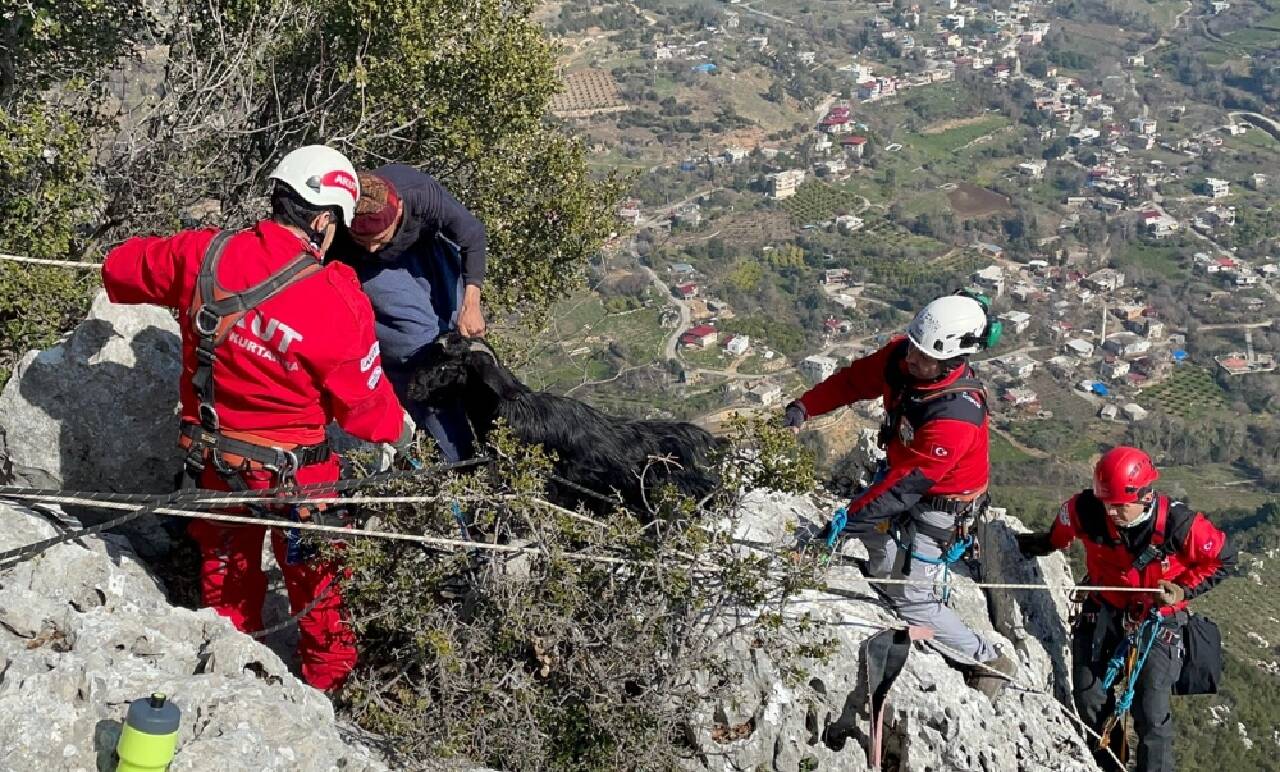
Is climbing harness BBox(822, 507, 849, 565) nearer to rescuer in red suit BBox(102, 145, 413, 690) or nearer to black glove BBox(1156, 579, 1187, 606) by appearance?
black glove BBox(1156, 579, 1187, 606)

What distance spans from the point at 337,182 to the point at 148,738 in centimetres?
224

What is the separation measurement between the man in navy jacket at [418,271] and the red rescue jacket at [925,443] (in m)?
2.13

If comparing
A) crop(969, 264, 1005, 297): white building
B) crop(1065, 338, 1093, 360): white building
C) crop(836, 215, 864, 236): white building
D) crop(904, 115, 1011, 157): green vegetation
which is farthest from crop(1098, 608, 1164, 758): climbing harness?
crop(904, 115, 1011, 157): green vegetation

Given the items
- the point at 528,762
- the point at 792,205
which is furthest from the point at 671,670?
the point at 792,205

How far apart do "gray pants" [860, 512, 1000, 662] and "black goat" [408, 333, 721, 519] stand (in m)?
1.05

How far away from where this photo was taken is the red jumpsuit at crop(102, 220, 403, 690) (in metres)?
3.95

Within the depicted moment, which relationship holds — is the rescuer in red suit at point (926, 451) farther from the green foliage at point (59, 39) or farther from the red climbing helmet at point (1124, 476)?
the green foliage at point (59, 39)

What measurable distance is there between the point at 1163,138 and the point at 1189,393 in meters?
53.7

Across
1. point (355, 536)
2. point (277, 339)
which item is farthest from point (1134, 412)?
point (277, 339)

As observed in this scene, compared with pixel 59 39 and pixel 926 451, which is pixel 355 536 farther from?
pixel 59 39

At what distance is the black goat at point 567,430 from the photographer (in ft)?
16.7

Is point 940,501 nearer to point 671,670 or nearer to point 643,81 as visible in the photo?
point 671,670

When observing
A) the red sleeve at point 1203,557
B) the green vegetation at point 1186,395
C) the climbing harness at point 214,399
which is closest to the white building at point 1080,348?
the green vegetation at point 1186,395

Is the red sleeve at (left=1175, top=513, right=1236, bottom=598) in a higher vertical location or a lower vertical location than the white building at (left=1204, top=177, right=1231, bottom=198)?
higher
